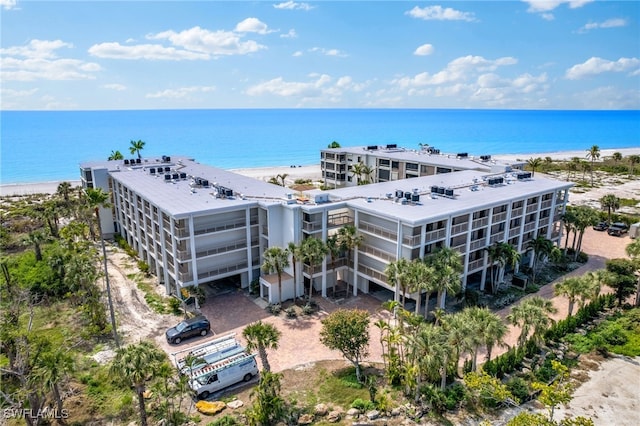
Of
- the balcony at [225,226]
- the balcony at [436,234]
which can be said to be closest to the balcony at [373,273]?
the balcony at [436,234]

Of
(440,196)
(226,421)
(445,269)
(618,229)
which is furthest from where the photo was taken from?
(618,229)

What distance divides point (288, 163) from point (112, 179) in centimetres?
10548

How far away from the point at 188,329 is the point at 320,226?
14474 mm

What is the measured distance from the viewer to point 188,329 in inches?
1273

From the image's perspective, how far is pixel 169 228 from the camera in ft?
126

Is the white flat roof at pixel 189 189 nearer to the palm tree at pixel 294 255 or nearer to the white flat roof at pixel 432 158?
the palm tree at pixel 294 255

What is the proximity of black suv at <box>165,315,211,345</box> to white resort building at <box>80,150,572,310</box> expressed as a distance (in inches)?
196

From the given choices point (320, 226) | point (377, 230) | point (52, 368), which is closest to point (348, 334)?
point (377, 230)

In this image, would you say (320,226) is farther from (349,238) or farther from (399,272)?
(399,272)

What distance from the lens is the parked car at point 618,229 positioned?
5847 cm

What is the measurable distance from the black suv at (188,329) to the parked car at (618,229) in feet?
187

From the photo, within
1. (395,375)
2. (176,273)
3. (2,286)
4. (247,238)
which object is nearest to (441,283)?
(395,375)

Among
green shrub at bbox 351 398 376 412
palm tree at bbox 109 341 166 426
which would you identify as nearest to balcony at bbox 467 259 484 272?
green shrub at bbox 351 398 376 412

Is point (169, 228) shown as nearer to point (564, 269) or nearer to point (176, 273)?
point (176, 273)
